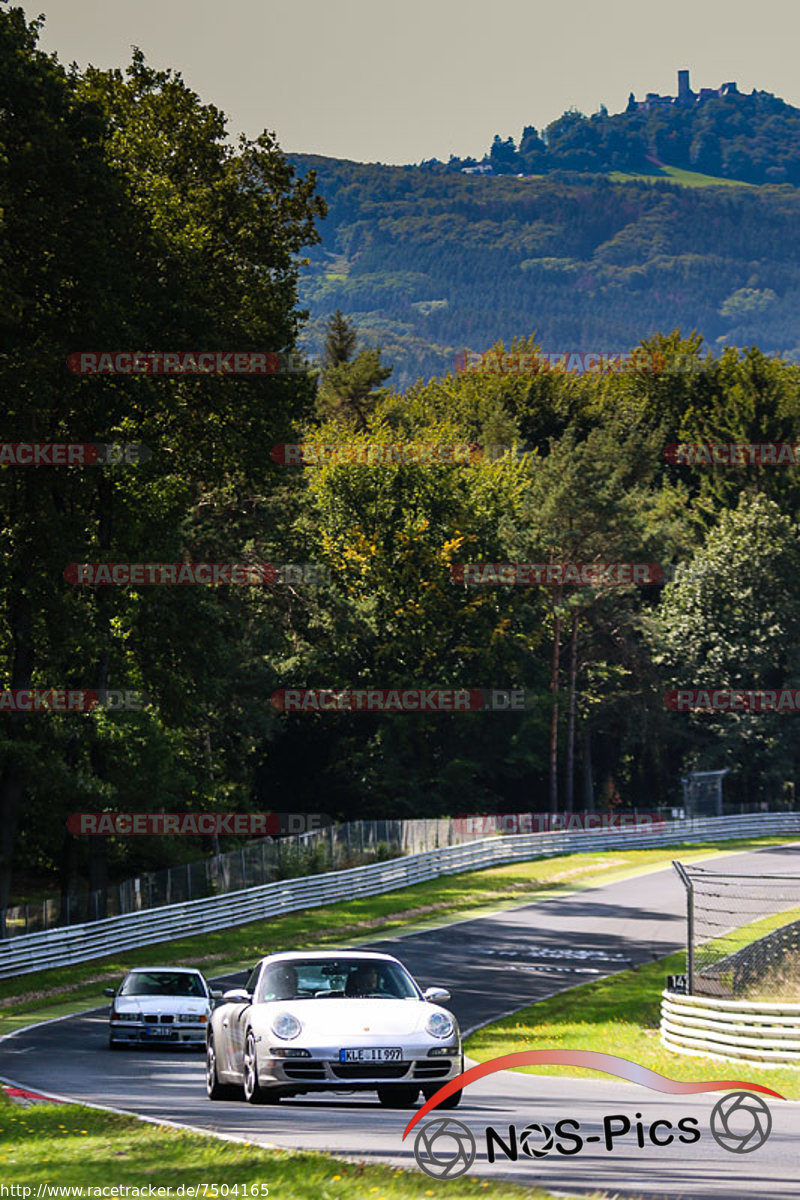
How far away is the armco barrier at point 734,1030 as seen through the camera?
19141 millimetres

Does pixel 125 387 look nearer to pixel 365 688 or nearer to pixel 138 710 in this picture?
pixel 138 710

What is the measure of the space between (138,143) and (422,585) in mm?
38946

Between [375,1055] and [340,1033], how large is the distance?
1.18ft

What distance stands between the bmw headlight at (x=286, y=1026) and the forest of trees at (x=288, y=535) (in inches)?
848

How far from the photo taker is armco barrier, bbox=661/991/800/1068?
754 inches

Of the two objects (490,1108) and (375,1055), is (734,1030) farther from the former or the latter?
(375,1055)

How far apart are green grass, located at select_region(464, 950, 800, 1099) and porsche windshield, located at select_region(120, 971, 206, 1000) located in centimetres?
442

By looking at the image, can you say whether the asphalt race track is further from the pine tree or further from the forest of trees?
the pine tree

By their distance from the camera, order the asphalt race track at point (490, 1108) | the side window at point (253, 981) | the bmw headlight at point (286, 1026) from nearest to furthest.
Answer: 1. the asphalt race track at point (490, 1108)
2. the bmw headlight at point (286, 1026)
3. the side window at point (253, 981)

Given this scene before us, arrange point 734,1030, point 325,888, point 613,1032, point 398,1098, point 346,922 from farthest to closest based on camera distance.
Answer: point 325,888 < point 346,922 < point 613,1032 < point 734,1030 < point 398,1098

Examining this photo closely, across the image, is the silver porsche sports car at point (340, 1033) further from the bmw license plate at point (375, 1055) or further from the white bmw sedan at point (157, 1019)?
the white bmw sedan at point (157, 1019)

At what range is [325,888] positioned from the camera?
4741 cm

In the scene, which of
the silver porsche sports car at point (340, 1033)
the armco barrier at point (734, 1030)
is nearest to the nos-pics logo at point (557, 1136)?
the silver porsche sports car at point (340, 1033)

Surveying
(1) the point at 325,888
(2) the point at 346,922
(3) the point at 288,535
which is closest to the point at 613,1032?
(2) the point at 346,922
